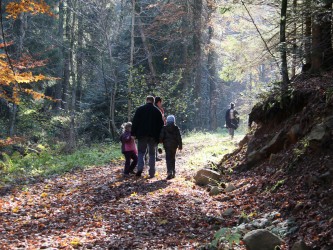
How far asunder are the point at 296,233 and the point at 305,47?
19.0 feet

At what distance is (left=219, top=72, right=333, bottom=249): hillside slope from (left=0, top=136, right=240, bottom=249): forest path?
1.05 metres

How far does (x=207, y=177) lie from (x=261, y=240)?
5.01m

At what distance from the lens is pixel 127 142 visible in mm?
11148

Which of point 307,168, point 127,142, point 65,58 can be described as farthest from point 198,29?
point 307,168

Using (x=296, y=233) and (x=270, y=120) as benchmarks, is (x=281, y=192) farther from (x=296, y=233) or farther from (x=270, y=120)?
(x=270, y=120)

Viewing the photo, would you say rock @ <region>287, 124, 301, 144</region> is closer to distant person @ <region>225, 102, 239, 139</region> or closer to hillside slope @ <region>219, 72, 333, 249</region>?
hillside slope @ <region>219, 72, 333, 249</region>

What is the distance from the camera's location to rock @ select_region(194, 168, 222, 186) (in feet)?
32.7

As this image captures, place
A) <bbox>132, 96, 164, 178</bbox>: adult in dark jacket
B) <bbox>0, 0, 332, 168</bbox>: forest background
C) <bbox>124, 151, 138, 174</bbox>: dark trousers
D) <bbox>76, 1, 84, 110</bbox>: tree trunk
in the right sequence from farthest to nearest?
<bbox>76, 1, 84, 110</bbox>: tree trunk, <bbox>0, 0, 332, 168</bbox>: forest background, <bbox>124, 151, 138, 174</bbox>: dark trousers, <bbox>132, 96, 164, 178</bbox>: adult in dark jacket

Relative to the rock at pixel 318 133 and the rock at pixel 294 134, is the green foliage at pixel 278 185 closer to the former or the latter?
the rock at pixel 318 133

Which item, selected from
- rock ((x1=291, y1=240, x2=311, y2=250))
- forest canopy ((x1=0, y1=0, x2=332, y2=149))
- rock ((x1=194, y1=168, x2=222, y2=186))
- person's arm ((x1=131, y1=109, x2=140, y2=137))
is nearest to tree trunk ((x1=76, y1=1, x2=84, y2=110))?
forest canopy ((x1=0, y1=0, x2=332, y2=149))

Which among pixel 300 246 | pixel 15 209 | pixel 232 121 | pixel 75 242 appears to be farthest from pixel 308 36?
pixel 232 121

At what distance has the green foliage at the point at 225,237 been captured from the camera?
489cm

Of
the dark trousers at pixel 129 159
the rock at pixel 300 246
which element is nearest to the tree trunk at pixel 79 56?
the dark trousers at pixel 129 159

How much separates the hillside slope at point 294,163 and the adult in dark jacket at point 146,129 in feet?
6.88
